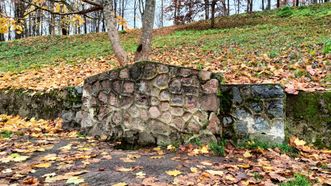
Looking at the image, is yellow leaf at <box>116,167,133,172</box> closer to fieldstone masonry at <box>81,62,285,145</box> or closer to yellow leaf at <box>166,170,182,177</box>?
yellow leaf at <box>166,170,182,177</box>

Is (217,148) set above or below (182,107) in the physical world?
below

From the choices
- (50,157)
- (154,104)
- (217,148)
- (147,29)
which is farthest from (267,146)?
(147,29)

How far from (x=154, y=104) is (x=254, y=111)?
1.55m

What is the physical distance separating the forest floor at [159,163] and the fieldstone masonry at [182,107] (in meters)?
0.23

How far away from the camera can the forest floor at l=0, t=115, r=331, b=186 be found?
357 centimetres

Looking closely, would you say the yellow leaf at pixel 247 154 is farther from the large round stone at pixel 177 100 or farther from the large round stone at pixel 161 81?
the large round stone at pixel 161 81

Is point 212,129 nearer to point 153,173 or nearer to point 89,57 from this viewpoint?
point 153,173

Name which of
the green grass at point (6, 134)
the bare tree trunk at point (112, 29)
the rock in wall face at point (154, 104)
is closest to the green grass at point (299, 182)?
the rock in wall face at point (154, 104)

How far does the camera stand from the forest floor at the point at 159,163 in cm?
357

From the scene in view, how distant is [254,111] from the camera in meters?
5.06

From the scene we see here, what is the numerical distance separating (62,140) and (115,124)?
35.5 inches

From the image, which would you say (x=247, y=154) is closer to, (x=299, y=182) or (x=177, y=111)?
(x=299, y=182)

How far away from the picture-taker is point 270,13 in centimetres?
2359

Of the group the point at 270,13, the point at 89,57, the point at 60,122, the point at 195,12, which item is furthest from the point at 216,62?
the point at 270,13
